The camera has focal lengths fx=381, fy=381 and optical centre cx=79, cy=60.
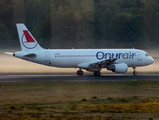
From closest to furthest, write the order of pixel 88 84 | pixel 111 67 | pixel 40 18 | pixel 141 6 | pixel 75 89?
pixel 75 89
pixel 88 84
pixel 111 67
pixel 40 18
pixel 141 6

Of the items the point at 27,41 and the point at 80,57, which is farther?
the point at 80,57

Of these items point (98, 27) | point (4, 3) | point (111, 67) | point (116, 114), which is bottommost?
point (116, 114)

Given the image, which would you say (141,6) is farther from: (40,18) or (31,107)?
(31,107)

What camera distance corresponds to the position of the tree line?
79.4 meters

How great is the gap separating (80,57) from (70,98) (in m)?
16.9

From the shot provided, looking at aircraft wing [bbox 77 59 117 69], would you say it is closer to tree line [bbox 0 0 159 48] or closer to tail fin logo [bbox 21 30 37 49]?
tail fin logo [bbox 21 30 37 49]

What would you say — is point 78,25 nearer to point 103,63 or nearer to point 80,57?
point 80,57

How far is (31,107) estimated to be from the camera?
20.6 m

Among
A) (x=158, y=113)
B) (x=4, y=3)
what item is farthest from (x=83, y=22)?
(x=158, y=113)

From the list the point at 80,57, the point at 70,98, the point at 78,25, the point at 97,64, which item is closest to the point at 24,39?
the point at 80,57

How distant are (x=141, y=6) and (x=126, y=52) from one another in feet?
200

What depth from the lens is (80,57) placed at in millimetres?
41031

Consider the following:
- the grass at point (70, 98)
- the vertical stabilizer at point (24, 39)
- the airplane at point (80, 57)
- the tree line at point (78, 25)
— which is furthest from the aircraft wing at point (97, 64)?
the tree line at point (78, 25)

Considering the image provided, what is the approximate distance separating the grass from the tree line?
45.1 metres
